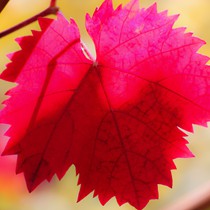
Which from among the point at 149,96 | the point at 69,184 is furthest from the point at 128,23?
the point at 69,184

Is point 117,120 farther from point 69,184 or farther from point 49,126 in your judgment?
point 69,184

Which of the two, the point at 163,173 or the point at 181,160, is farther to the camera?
the point at 181,160

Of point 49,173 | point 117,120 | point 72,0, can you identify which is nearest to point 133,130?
point 117,120

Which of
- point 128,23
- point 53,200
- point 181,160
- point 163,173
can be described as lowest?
point 181,160

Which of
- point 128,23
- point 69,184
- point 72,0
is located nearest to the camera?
point 128,23

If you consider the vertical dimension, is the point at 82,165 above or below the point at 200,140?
above

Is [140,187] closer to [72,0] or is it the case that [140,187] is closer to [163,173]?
[163,173]

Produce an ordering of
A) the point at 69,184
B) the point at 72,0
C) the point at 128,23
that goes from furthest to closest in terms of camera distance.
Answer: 1. the point at 69,184
2. the point at 72,0
3. the point at 128,23
